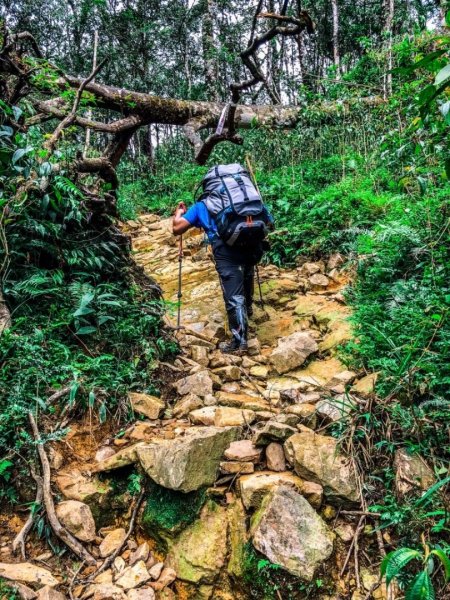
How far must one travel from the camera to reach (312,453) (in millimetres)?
2338

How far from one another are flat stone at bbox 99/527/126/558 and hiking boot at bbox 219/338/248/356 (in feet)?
7.38

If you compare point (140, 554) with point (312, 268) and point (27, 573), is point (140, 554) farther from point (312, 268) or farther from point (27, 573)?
point (312, 268)

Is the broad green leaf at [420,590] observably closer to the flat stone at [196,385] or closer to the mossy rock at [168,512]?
the mossy rock at [168,512]

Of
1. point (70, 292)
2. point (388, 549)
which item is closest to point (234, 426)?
point (388, 549)

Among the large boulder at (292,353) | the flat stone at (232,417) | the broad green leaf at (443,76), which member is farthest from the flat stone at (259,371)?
the broad green leaf at (443,76)

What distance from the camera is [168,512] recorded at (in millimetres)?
2357

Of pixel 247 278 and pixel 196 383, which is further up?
pixel 247 278

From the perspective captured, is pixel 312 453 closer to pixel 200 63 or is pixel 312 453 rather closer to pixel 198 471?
pixel 198 471

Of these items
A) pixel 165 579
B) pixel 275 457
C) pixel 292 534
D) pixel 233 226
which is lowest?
pixel 165 579

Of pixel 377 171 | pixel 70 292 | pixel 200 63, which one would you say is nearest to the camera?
pixel 70 292

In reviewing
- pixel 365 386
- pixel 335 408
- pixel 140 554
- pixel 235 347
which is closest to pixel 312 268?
pixel 235 347

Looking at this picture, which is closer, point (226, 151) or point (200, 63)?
point (226, 151)

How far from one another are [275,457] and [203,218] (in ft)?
9.76

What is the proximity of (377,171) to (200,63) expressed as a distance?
19879 millimetres
